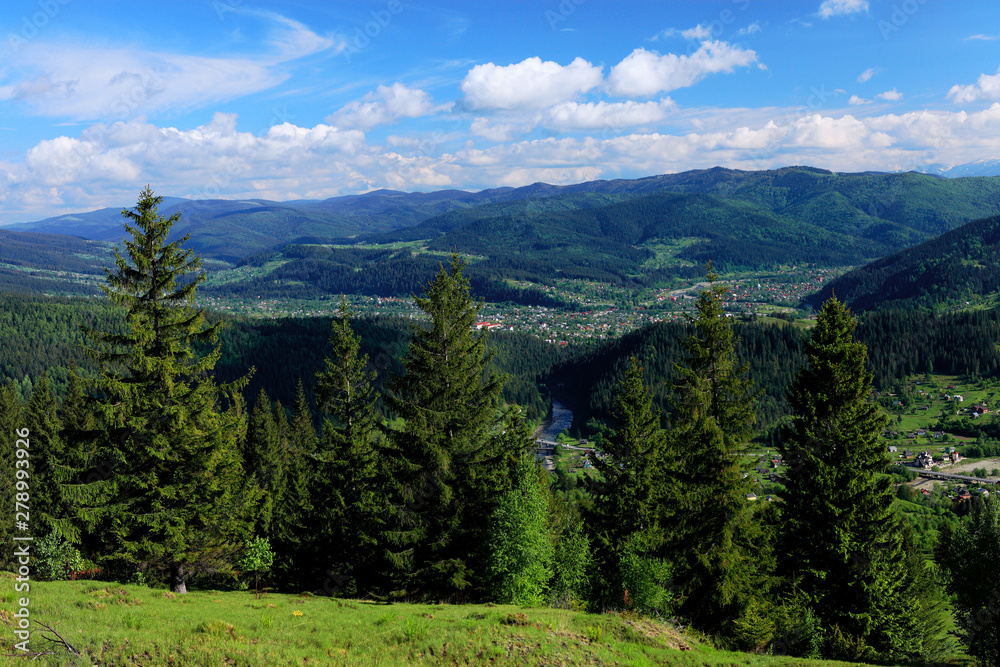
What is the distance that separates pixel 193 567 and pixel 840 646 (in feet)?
106

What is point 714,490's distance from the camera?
27938 millimetres

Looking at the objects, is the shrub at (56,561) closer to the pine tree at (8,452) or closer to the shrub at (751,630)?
the pine tree at (8,452)

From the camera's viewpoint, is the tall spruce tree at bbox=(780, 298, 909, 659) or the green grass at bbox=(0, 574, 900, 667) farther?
the tall spruce tree at bbox=(780, 298, 909, 659)

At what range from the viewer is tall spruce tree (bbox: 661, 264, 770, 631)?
27797 mm

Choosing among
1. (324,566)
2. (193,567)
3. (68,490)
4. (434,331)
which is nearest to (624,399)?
(434,331)

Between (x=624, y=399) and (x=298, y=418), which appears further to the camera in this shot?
(x=298, y=418)

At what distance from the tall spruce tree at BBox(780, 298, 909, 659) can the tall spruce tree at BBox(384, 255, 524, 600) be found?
16094 mm

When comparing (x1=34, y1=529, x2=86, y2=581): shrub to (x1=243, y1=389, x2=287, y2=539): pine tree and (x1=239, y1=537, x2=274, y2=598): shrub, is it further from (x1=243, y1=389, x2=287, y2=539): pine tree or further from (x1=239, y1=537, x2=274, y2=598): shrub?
(x1=243, y1=389, x2=287, y2=539): pine tree

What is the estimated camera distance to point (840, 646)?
2834 centimetres

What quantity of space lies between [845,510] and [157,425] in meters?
33.9

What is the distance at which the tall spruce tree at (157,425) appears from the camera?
25672 millimetres

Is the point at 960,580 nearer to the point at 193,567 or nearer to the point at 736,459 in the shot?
the point at 736,459

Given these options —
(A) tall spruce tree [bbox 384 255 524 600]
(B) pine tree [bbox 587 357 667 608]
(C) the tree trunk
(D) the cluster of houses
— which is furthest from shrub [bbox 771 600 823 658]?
(D) the cluster of houses

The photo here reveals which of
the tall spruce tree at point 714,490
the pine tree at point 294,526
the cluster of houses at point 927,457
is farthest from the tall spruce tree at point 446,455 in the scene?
the cluster of houses at point 927,457
